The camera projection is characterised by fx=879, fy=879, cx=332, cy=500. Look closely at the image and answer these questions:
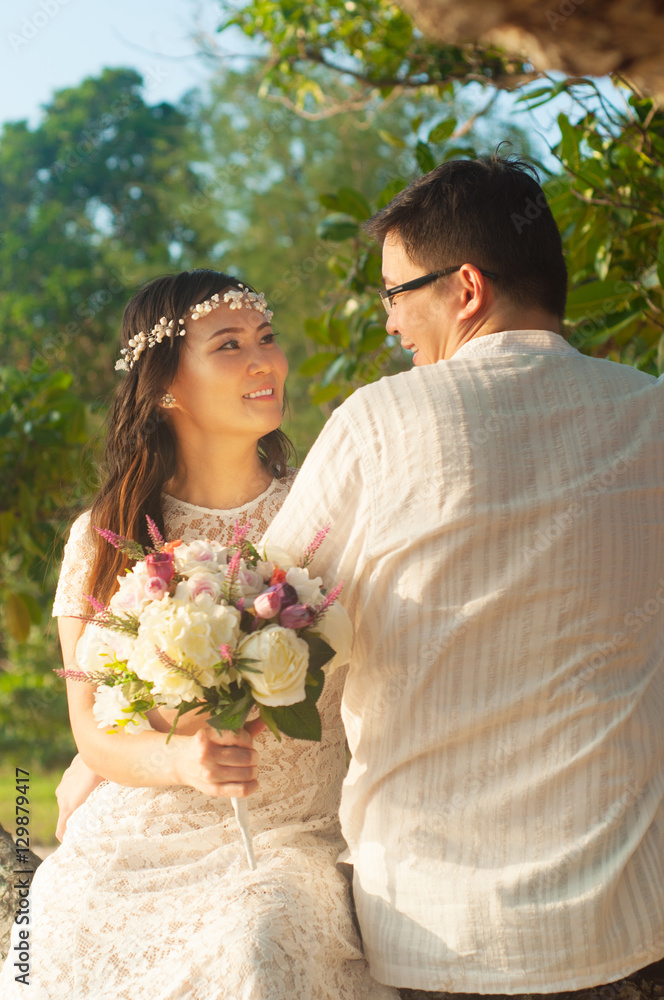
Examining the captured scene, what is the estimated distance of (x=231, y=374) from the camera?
250 cm

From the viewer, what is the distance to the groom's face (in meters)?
1.90

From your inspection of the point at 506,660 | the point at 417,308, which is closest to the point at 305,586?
the point at 506,660

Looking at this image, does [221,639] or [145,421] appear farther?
[145,421]

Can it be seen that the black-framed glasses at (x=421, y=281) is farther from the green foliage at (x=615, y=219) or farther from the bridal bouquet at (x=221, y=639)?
the green foliage at (x=615, y=219)

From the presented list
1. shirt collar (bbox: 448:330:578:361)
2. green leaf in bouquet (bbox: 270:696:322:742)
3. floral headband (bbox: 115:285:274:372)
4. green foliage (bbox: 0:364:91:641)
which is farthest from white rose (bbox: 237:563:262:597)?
green foliage (bbox: 0:364:91:641)

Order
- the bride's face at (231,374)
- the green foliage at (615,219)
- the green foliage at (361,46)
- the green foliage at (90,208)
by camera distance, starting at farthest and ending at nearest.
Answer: the green foliage at (90,208) → the green foliage at (361,46) → the green foliage at (615,219) → the bride's face at (231,374)

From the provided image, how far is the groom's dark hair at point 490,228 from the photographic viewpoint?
1.83 m

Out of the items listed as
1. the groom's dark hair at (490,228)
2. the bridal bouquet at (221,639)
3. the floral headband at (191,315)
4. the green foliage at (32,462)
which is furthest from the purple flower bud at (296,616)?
the green foliage at (32,462)

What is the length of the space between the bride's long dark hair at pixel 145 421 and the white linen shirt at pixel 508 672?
1.04 metres

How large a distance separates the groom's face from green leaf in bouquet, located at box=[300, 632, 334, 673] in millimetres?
693

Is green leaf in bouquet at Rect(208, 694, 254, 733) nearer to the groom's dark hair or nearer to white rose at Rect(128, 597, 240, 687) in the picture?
white rose at Rect(128, 597, 240, 687)

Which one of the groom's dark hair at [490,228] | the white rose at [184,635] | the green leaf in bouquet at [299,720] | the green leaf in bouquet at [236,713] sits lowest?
the green leaf in bouquet at [299,720]

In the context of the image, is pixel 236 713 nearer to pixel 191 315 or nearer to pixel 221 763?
pixel 221 763

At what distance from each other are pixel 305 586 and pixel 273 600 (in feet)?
0.27
